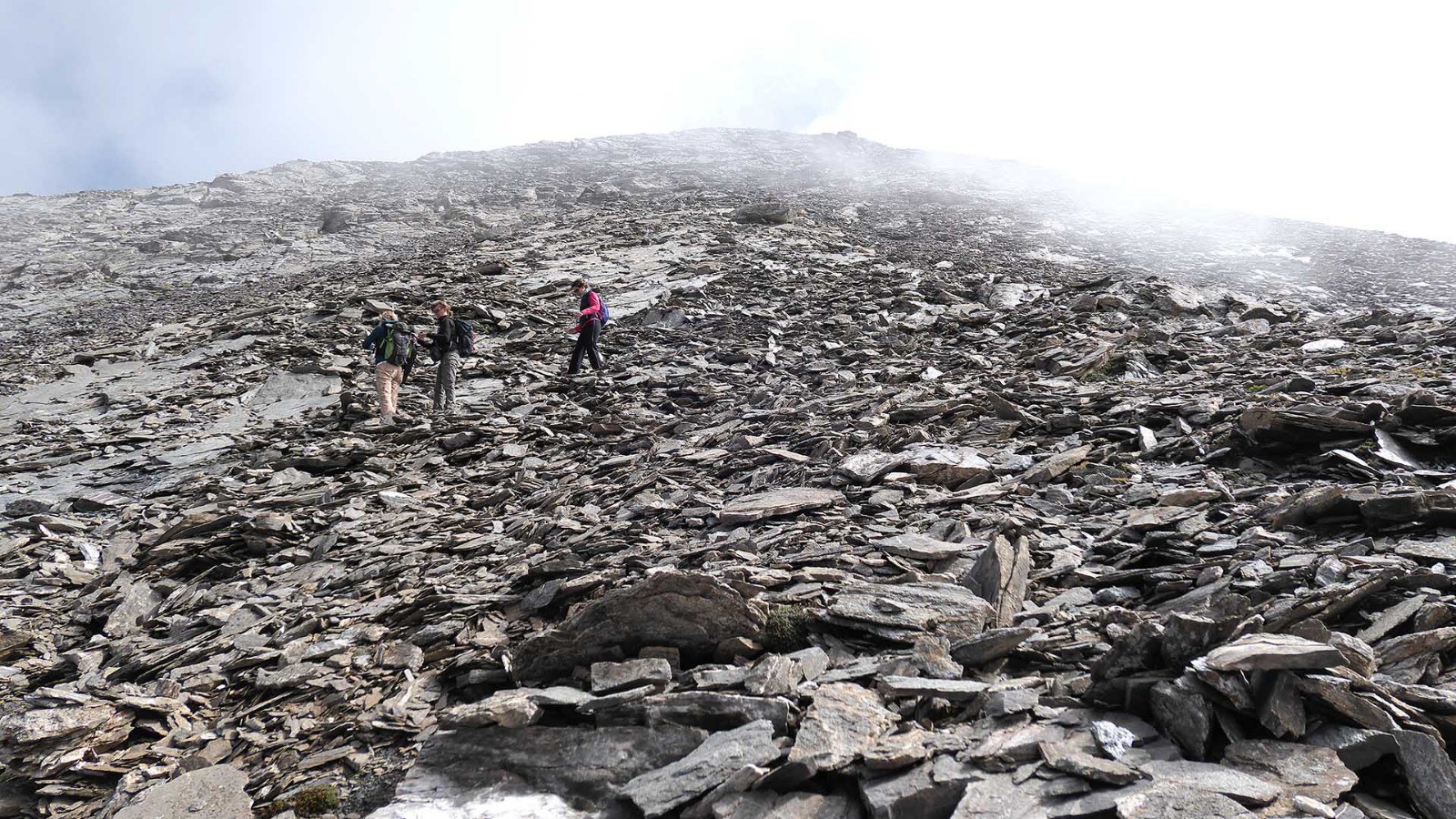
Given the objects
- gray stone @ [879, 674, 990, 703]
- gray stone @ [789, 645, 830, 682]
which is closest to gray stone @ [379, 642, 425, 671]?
gray stone @ [789, 645, 830, 682]

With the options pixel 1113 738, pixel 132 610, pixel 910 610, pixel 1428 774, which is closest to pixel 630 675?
pixel 910 610

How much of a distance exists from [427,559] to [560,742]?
501 centimetres

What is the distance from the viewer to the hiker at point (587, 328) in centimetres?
1717

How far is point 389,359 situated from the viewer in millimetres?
15039

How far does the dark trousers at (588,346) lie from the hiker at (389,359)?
12.8 ft

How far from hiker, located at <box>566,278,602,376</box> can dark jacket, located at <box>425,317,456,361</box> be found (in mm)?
2944

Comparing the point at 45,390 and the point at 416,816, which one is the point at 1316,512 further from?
the point at 45,390

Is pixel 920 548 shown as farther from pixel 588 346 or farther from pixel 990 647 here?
pixel 588 346

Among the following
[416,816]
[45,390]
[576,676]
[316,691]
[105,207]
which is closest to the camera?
[416,816]

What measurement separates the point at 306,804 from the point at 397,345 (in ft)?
39.1

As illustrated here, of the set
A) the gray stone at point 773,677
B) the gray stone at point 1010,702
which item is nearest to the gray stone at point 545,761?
the gray stone at point 773,677

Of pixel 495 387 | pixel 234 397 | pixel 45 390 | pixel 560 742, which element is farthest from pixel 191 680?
pixel 45 390

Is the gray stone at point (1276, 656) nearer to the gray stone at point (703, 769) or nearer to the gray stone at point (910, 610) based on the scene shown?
the gray stone at point (910, 610)

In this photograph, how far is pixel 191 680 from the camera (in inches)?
250
